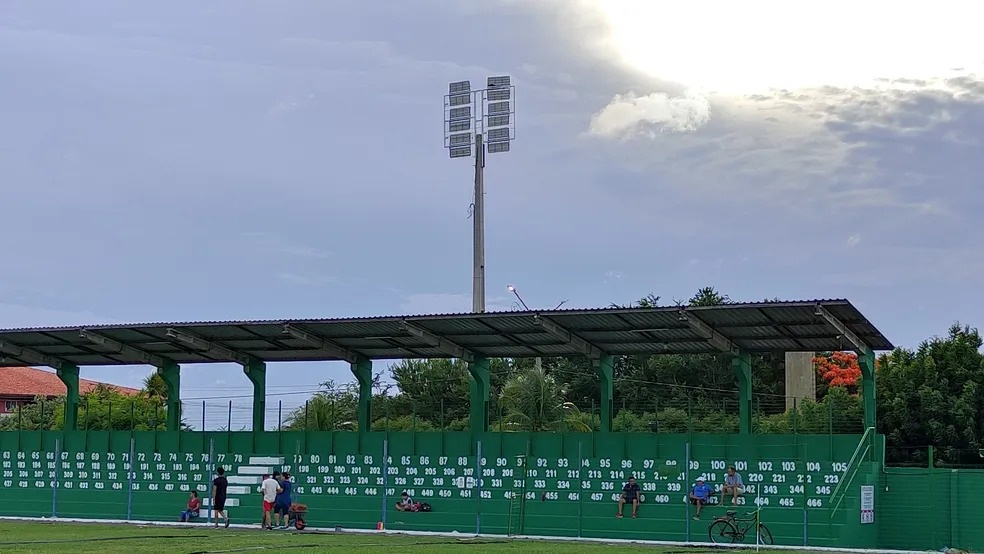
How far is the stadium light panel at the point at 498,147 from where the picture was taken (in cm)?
5775

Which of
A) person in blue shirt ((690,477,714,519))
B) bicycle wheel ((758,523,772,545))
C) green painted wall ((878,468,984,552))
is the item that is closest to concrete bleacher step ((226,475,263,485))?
person in blue shirt ((690,477,714,519))

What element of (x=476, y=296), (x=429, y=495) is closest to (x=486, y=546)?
(x=429, y=495)

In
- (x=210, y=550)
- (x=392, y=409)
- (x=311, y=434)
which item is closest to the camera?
(x=210, y=550)

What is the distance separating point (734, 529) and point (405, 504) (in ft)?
31.4

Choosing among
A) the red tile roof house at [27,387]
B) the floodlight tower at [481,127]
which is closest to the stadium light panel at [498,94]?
the floodlight tower at [481,127]

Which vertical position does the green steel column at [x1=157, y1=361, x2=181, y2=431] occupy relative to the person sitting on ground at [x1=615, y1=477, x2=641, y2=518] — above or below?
above

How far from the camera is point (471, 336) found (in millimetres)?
34625

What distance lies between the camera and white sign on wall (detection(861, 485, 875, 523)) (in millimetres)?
30312

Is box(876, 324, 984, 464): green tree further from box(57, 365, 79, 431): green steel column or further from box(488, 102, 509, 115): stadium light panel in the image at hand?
box(57, 365, 79, 431): green steel column

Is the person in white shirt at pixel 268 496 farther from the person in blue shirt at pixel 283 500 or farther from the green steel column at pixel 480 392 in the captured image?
the green steel column at pixel 480 392

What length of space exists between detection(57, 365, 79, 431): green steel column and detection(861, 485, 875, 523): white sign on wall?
2523cm

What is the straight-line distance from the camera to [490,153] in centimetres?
5816

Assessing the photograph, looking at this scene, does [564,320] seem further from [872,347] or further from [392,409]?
[392,409]

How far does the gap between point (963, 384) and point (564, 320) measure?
73.9 feet
